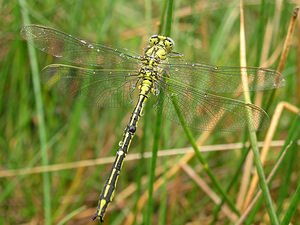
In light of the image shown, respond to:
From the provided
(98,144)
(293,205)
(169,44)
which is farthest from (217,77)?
(98,144)

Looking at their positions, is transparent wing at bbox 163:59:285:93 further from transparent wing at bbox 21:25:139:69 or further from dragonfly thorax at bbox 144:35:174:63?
transparent wing at bbox 21:25:139:69

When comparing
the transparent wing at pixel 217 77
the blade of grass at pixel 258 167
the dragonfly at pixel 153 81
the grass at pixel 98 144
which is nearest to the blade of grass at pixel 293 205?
the blade of grass at pixel 258 167

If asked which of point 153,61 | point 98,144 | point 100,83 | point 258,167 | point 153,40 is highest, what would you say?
point 153,40

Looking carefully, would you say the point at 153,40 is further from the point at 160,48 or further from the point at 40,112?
the point at 40,112

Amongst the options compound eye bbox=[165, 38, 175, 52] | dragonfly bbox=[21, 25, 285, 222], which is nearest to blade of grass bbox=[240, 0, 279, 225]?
dragonfly bbox=[21, 25, 285, 222]

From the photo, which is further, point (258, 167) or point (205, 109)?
point (205, 109)

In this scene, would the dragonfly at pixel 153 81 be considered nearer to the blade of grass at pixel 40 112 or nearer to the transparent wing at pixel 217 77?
the transparent wing at pixel 217 77
